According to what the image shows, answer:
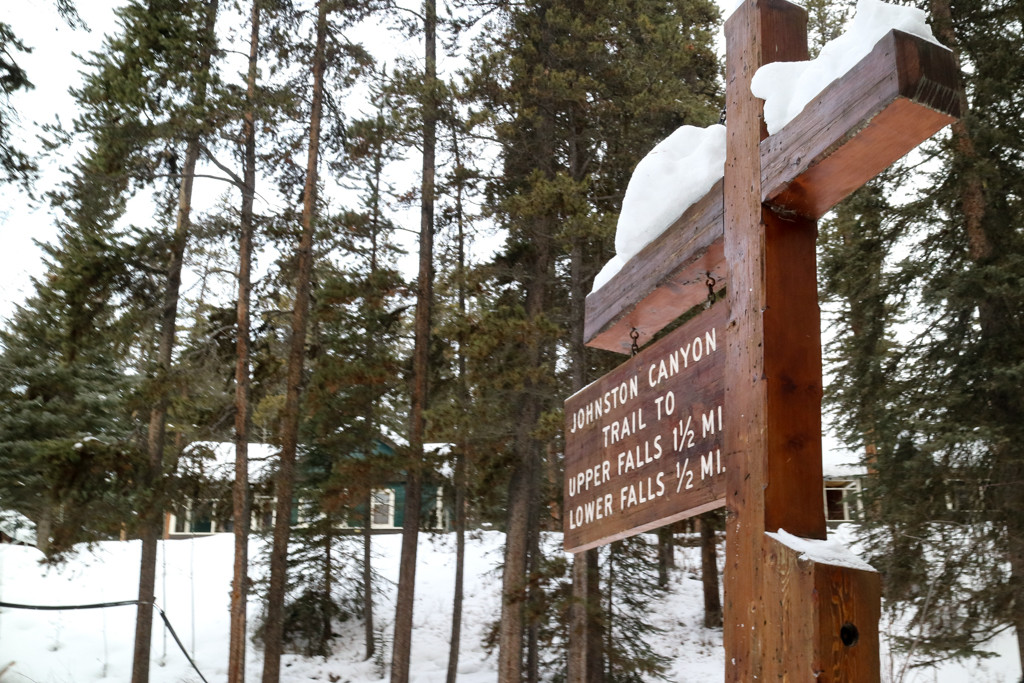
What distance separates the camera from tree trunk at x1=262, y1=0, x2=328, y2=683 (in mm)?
14375

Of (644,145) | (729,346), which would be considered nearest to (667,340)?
(729,346)

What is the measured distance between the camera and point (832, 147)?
203 centimetres

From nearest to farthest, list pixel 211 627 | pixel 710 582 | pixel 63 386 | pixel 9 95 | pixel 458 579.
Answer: pixel 9 95, pixel 63 386, pixel 458 579, pixel 710 582, pixel 211 627

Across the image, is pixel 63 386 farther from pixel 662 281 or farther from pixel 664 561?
pixel 662 281

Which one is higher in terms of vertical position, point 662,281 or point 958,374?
point 958,374

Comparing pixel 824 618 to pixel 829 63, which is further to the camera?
pixel 829 63

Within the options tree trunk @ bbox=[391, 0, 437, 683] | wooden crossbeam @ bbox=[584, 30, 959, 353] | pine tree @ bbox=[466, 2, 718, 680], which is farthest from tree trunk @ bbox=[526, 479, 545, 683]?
wooden crossbeam @ bbox=[584, 30, 959, 353]

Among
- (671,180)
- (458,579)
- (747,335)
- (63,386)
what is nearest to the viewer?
(747,335)

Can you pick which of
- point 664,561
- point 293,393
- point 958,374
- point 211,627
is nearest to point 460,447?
point 293,393

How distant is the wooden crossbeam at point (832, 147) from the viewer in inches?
72.8

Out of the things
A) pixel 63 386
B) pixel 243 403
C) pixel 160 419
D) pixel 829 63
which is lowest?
pixel 829 63

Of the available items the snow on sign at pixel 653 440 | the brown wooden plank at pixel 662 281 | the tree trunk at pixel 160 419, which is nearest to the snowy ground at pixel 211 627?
the tree trunk at pixel 160 419

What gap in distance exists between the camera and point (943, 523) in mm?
11500

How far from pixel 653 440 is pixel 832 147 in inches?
38.2
